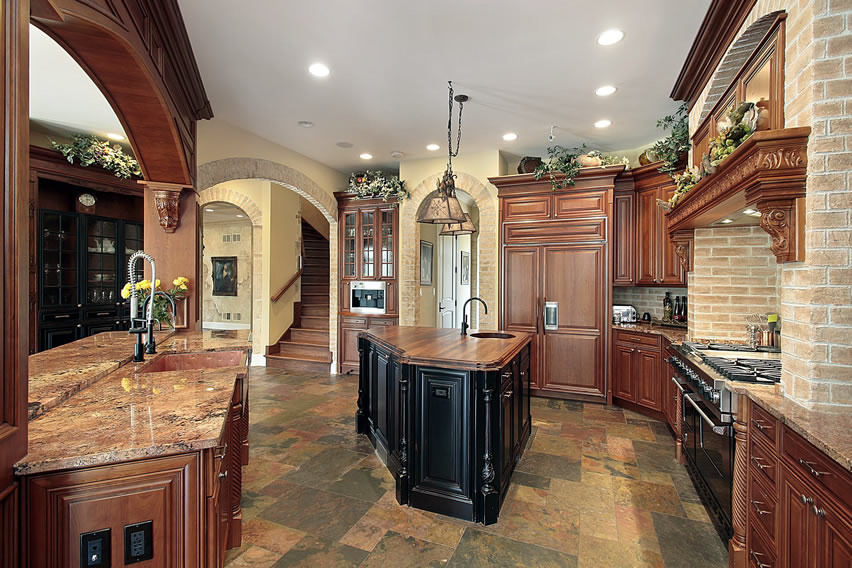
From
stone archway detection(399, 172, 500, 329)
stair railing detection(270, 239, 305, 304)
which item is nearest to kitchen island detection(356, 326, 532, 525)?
stone archway detection(399, 172, 500, 329)

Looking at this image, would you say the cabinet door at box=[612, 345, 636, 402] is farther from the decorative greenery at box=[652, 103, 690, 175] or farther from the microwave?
the microwave

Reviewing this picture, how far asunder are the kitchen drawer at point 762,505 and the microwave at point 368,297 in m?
4.64

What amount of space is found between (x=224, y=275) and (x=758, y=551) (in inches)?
403

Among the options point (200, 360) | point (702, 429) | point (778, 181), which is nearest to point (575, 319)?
point (702, 429)

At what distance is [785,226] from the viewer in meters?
1.73

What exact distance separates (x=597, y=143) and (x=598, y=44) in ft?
7.41

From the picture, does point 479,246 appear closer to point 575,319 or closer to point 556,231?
point 556,231

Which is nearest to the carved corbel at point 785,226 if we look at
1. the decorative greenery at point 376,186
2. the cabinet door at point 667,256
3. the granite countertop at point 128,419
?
the granite countertop at point 128,419

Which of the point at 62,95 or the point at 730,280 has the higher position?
the point at 62,95

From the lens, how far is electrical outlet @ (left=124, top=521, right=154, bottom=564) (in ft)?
3.73

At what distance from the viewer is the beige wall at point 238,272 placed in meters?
9.68

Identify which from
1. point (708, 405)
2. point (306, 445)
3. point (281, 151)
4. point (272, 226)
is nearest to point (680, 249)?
point (708, 405)

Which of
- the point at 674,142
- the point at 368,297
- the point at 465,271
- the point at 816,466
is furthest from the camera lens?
the point at 465,271

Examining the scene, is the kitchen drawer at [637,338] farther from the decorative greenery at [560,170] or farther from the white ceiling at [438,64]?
the white ceiling at [438,64]
